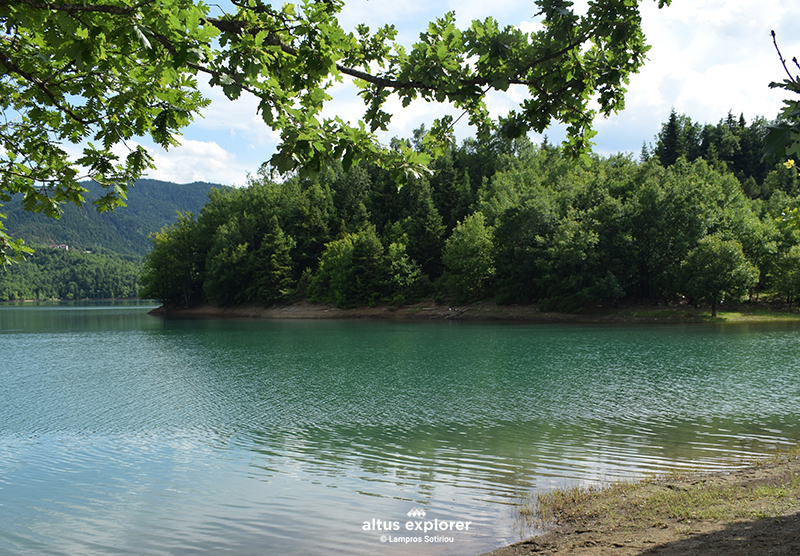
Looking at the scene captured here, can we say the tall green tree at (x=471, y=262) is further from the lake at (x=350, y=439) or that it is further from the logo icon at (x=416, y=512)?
the logo icon at (x=416, y=512)

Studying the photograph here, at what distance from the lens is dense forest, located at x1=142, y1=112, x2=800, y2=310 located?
60.0 m

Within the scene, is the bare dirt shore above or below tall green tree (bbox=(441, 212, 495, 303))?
below

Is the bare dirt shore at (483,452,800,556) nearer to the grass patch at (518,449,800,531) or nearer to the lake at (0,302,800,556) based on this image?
the grass patch at (518,449,800,531)

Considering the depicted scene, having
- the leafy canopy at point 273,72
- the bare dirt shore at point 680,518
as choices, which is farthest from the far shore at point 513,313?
the leafy canopy at point 273,72

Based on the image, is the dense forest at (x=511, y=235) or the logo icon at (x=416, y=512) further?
the dense forest at (x=511, y=235)

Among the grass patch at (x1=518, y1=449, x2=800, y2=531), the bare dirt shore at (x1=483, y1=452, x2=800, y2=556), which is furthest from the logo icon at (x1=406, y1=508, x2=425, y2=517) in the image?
the bare dirt shore at (x1=483, y1=452, x2=800, y2=556)

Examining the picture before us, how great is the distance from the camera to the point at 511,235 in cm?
7062

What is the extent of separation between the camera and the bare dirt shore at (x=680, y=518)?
5781 mm

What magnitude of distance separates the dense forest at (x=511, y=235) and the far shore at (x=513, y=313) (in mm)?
1605

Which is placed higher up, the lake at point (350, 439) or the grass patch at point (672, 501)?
the grass patch at point (672, 501)

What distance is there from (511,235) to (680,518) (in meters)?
65.2

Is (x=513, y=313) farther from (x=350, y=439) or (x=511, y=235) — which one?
(x=350, y=439)

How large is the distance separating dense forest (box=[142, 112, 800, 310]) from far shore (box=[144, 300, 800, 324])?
63.2 inches

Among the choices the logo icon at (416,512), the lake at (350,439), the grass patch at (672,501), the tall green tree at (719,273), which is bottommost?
the lake at (350,439)
